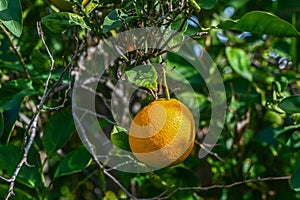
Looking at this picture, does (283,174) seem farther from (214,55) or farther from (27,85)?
(27,85)

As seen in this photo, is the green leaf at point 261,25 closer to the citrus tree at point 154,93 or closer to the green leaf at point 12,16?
the citrus tree at point 154,93

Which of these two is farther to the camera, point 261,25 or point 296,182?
point 296,182

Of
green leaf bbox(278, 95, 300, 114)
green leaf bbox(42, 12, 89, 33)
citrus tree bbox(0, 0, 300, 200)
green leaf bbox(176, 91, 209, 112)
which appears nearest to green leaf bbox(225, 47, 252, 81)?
citrus tree bbox(0, 0, 300, 200)

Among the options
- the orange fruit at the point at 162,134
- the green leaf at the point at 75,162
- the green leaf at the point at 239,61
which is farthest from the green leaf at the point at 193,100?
the orange fruit at the point at 162,134

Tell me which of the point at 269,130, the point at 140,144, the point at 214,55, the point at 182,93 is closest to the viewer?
the point at 140,144

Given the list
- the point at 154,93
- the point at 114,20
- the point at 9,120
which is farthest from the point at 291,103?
the point at 9,120

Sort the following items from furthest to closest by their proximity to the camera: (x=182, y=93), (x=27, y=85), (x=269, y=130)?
(x=269, y=130), (x=182, y=93), (x=27, y=85)

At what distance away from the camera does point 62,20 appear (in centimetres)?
95

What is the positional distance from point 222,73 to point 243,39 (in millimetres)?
147

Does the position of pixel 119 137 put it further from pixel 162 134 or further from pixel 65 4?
pixel 65 4

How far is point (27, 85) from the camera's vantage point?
123cm

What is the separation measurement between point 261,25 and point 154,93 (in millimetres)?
230

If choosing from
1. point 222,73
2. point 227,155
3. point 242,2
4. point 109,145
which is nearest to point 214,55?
point 222,73

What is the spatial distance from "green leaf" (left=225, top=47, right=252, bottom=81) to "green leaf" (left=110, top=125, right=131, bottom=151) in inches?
20.1
